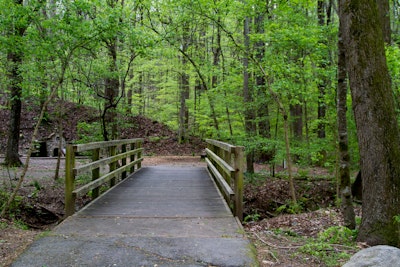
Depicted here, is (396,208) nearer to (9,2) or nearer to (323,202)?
(323,202)

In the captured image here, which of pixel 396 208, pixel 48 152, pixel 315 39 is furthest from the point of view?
pixel 48 152

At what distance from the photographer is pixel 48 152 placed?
19.4m

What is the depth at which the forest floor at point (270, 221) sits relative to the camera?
400 centimetres

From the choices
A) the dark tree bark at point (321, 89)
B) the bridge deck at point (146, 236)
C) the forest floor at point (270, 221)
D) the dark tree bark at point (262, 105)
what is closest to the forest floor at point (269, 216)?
the forest floor at point (270, 221)

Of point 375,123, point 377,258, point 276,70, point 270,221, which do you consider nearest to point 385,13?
point 276,70

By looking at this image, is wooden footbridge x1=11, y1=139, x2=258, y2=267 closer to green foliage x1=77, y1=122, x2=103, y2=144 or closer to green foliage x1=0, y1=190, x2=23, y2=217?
green foliage x1=0, y1=190, x2=23, y2=217

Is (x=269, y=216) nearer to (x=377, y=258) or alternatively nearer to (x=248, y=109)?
(x=248, y=109)

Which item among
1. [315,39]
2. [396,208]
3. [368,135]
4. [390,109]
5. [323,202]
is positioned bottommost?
[323,202]

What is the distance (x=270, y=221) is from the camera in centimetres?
722

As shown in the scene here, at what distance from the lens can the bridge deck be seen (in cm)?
349

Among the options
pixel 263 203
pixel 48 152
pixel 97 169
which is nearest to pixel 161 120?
pixel 48 152

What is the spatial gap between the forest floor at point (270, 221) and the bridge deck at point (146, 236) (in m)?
0.33

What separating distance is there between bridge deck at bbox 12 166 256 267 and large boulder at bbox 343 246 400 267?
102 centimetres

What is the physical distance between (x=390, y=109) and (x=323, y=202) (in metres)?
6.69
